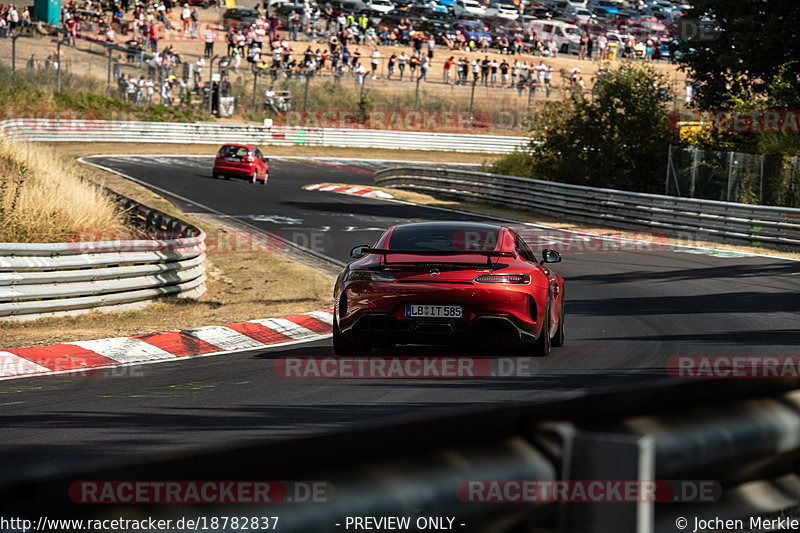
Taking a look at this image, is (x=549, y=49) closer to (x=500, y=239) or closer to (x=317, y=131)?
(x=317, y=131)

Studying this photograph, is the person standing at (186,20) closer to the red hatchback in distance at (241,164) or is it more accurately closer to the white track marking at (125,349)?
the red hatchback in distance at (241,164)

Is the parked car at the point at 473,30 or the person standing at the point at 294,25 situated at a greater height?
the parked car at the point at 473,30

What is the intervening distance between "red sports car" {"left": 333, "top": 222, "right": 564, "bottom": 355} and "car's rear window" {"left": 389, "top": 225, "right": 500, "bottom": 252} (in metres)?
0.01

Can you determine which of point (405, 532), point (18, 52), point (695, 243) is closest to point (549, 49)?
point (18, 52)

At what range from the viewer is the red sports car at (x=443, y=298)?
9.64 metres

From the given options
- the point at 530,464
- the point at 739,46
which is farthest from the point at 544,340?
the point at 739,46

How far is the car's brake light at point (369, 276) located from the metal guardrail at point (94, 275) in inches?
195

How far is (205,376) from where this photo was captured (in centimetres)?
961

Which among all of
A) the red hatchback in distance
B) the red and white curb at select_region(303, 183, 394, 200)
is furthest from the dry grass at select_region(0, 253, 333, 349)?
the red hatchback in distance

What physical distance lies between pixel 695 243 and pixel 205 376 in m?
17.4

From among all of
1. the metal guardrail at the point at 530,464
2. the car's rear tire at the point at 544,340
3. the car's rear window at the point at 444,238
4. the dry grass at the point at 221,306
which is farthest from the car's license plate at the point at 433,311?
the metal guardrail at the point at 530,464

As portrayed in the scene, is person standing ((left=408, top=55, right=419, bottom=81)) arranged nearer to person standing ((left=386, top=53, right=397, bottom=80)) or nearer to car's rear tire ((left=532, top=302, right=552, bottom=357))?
person standing ((left=386, top=53, right=397, bottom=80))

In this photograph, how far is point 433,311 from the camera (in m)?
9.62

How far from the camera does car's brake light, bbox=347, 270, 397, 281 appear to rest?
9852 millimetres
